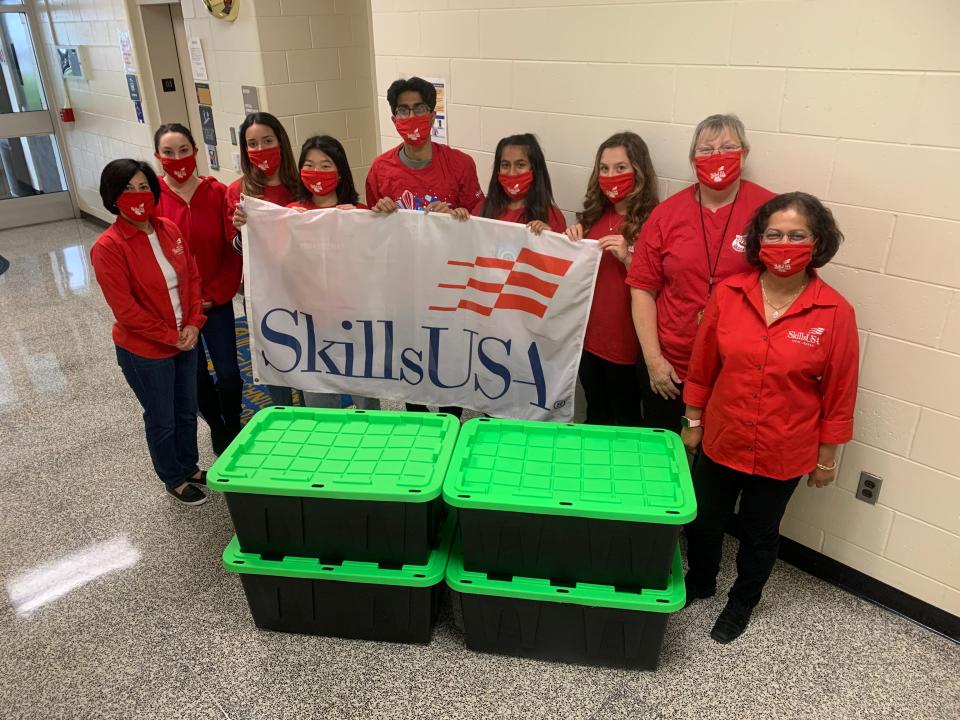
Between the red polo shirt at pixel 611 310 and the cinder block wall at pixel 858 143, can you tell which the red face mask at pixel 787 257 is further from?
the red polo shirt at pixel 611 310

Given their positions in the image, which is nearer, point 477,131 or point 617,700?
point 617,700

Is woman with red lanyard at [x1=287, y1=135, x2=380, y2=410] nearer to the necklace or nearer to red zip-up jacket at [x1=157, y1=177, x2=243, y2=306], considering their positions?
red zip-up jacket at [x1=157, y1=177, x2=243, y2=306]

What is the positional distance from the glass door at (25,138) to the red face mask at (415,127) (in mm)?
6461

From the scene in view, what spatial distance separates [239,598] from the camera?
256 centimetres

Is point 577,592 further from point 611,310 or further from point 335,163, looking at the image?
point 335,163

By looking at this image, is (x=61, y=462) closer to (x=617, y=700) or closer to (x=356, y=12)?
(x=617, y=700)

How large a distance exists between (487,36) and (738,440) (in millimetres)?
2037

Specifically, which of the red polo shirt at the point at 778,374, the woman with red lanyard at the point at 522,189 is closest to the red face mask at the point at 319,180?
the woman with red lanyard at the point at 522,189

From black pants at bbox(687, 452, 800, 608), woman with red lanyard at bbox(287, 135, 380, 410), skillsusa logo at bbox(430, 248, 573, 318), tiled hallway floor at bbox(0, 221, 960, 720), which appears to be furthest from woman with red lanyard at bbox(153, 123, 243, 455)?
black pants at bbox(687, 452, 800, 608)

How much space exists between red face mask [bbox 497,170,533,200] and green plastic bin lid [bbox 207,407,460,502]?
883 mm

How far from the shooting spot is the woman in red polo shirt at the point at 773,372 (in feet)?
6.43

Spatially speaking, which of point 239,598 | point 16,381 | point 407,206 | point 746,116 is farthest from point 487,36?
point 16,381

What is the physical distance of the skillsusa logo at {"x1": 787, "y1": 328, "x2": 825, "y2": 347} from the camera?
6.44 feet

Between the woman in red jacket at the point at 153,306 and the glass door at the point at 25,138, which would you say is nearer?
the woman in red jacket at the point at 153,306
